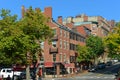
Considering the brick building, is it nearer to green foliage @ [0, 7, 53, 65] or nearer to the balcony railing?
the balcony railing

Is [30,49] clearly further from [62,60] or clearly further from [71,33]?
[71,33]

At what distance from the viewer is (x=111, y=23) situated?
7224 inches

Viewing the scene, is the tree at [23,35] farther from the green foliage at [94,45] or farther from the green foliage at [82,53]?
the green foliage at [94,45]

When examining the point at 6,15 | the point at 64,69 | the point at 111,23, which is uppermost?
the point at 111,23

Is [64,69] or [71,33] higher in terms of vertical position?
[71,33]

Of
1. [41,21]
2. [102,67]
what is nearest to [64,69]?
[102,67]

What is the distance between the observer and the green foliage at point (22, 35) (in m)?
54.5

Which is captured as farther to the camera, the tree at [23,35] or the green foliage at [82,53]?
the green foliage at [82,53]

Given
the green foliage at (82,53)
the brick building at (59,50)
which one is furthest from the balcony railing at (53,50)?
the green foliage at (82,53)

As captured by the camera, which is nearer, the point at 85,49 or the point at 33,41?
the point at 33,41

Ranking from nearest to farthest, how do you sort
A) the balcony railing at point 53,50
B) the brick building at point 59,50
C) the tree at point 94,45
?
the balcony railing at point 53,50 < the brick building at point 59,50 < the tree at point 94,45

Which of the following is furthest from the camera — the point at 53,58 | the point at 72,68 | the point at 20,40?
the point at 72,68

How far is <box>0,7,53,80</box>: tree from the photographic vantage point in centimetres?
5453

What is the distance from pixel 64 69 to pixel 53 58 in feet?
14.2
